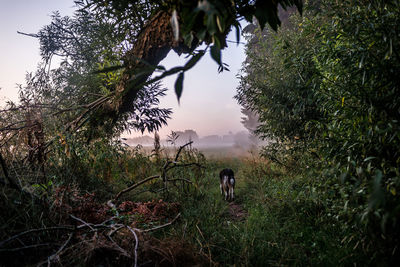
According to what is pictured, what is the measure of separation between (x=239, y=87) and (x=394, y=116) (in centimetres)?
474

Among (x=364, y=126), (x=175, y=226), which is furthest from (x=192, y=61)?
(x=175, y=226)

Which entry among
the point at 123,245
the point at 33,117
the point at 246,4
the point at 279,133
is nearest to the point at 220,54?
the point at 246,4

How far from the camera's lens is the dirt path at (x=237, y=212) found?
3144mm

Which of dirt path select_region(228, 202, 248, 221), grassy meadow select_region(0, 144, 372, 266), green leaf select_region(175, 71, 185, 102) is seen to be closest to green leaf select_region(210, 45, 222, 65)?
green leaf select_region(175, 71, 185, 102)

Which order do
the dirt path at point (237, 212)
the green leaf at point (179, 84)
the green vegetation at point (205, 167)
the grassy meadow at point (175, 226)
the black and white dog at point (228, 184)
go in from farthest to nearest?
the black and white dog at point (228, 184) < the dirt path at point (237, 212) < the grassy meadow at point (175, 226) < the green vegetation at point (205, 167) < the green leaf at point (179, 84)

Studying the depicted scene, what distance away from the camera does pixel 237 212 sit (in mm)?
3449

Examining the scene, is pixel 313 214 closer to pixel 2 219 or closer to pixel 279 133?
pixel 279 133

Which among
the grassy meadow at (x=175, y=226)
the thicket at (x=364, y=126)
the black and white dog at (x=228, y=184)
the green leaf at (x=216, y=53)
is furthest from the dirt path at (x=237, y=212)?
the green leaf at (x=216, y=53)

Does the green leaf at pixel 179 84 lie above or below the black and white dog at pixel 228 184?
above

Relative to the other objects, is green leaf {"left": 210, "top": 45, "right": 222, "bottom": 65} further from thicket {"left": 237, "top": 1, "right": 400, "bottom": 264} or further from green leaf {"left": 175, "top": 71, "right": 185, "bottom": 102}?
thicket {"left": 237, "top": 1, "right": 400, "bottom": 264}

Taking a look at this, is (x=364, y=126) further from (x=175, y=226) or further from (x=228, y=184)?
(x=228, y=184)

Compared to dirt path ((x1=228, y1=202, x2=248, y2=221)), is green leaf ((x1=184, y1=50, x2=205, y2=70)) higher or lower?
higher

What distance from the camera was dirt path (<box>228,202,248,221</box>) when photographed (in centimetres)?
314

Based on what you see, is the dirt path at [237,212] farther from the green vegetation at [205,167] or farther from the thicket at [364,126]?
the thicket at [364,126]
